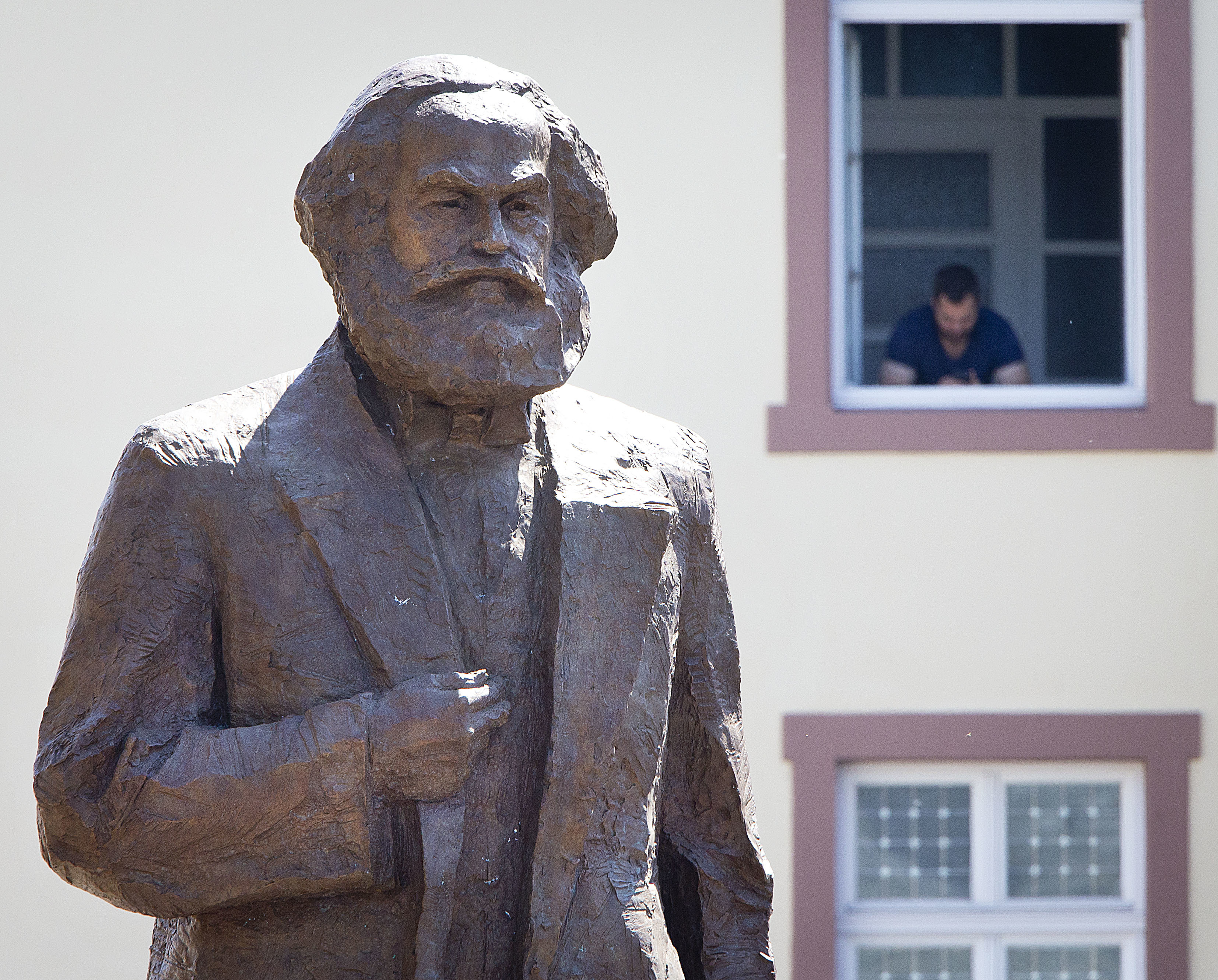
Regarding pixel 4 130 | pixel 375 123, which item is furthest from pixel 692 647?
pixel 4 130

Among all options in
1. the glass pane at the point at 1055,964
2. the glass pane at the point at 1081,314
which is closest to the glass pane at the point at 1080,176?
the glass pane at the point at 1081,314

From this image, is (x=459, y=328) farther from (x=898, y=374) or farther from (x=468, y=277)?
(x=898, y=374)

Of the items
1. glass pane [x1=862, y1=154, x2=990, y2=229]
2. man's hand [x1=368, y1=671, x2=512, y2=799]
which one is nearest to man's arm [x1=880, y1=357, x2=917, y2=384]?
glass pane [x1=862, y1=154, x2=990, y2=229]

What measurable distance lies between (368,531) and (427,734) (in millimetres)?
243

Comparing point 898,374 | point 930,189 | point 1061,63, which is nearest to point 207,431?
point 898,374

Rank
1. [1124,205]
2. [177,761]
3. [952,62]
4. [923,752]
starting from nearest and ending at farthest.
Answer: [177,761]
[923,752]
[1124,205]
[952,62]

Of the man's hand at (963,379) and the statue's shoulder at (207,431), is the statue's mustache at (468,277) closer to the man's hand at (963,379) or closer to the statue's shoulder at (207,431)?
the statue's shoulder at (207,431)

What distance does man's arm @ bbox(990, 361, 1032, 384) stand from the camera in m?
5.73

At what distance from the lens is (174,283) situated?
5.37 metres

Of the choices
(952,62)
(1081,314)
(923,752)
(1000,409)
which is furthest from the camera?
(952,62)

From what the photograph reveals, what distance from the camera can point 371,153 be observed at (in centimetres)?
201

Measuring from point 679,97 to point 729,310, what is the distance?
0.66 meters

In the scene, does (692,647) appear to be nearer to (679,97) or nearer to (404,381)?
(404,381)

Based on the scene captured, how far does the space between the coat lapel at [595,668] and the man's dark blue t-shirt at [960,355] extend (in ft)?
12.5
